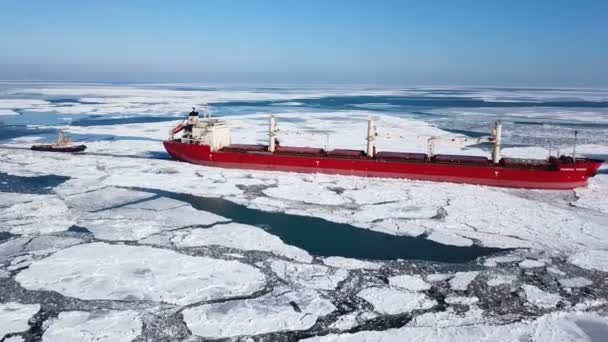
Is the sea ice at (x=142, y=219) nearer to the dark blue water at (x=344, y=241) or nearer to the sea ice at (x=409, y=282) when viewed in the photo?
the dark blue water at (x=344, y=241)

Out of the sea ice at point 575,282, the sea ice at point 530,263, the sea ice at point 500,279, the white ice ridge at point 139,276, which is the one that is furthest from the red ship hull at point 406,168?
the white ice ridge at point 139,276

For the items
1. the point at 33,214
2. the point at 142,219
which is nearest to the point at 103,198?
the point at 33,214

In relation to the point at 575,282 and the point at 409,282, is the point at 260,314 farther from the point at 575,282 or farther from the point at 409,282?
the point at 575,282

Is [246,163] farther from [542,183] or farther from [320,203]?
[542,183]

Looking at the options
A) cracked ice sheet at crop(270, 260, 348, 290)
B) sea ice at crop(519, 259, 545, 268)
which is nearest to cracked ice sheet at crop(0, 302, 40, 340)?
cracked ice sheet at crop(270, 260, 348, 290)

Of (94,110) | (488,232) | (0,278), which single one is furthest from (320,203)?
(94,110)

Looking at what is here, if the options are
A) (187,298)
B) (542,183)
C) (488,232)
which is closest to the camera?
(187,298)
